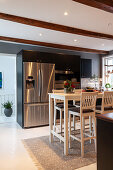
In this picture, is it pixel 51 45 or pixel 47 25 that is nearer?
pixel 47 25

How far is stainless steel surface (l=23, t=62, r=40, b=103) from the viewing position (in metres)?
4.47

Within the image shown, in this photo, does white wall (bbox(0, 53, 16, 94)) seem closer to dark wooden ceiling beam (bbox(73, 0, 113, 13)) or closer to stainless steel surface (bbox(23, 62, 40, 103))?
stainless steel surface (bbox(23, 62, 40, 103))

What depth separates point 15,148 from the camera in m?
3.13

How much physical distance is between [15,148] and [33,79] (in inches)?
84.4

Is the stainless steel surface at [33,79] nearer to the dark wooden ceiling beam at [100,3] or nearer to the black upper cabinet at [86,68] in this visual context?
the black upper cabinet at [86,68]

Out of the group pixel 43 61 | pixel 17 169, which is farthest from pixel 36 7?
pixel 17 169

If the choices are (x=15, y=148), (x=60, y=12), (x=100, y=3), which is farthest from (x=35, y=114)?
(x=100, y=3)

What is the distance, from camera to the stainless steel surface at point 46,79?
474 cm

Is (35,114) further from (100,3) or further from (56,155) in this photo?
(100,3)

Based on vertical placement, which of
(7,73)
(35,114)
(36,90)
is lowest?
(35,114)

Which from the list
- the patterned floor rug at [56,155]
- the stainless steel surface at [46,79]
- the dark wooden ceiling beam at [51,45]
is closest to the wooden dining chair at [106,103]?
the patterned floor rug at [56,155]

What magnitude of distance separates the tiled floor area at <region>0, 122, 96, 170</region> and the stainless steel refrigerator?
1.14 ft

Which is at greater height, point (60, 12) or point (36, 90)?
point (60, 12)

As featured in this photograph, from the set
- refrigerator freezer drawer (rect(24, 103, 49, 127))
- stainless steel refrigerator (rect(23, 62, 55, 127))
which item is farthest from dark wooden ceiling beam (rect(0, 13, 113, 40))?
refrigerator freezer drawer (rect(24, 103, 49, 127))
